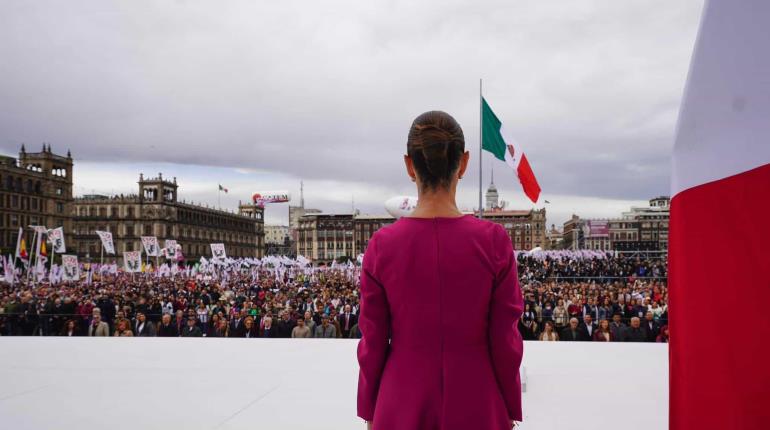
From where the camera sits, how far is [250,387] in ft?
16.4

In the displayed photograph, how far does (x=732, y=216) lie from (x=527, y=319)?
1173 cm

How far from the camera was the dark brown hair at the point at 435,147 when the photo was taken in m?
1.87

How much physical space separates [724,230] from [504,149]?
670 centimetres

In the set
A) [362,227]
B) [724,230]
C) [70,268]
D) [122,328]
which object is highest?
[362,227]

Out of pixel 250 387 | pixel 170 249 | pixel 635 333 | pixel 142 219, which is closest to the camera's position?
pixel 250 387

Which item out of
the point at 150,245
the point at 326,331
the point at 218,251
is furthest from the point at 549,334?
the point at 150,245

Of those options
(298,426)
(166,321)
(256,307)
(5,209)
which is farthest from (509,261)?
(5,209)

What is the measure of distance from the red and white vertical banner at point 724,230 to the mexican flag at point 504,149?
233 inches

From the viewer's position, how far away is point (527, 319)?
12828 millimetres

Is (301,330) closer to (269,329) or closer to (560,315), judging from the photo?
(269,329)

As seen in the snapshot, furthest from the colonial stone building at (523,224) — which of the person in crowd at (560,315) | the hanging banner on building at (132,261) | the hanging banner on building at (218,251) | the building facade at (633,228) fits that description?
the person in crowd at (560,315)

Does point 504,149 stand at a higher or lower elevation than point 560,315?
higher

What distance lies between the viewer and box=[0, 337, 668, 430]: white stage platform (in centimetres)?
397

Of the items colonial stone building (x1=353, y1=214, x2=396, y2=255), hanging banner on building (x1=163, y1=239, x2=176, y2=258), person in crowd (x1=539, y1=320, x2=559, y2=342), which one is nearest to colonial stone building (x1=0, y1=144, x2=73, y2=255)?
hanging banner on building (x1=163, y1=239, x2=176, y2=258)
